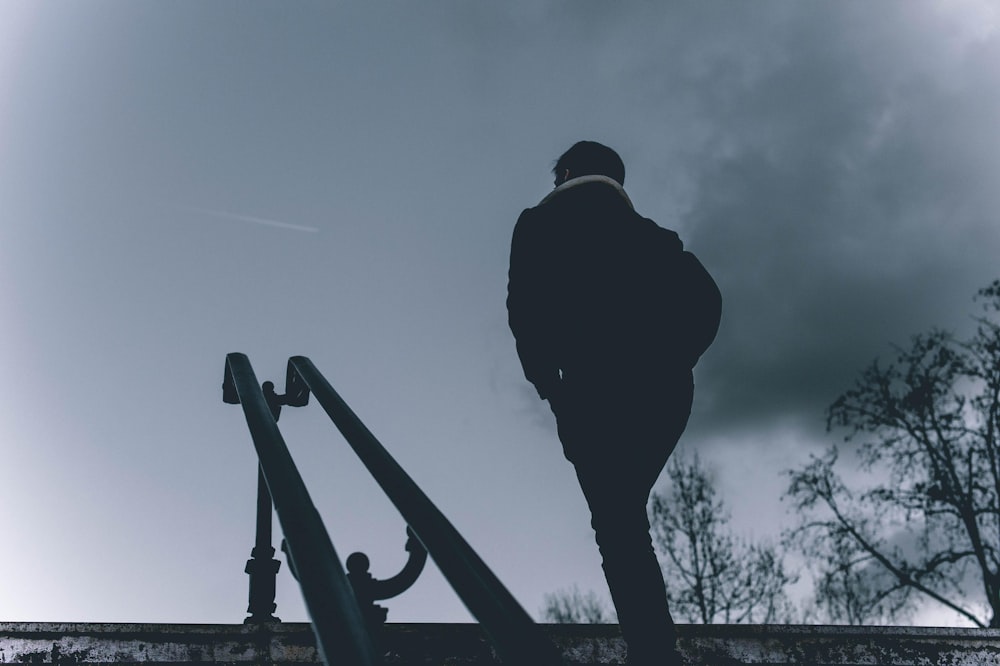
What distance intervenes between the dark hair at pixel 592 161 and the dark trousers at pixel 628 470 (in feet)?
2.71

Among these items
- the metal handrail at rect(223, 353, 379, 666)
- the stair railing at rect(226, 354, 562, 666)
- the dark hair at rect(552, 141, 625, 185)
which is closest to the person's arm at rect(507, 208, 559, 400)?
the dark hair at rect(552, 141, 625, 185)

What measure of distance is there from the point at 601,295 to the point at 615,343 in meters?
0.16

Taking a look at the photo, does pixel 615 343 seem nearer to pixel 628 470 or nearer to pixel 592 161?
pixel 628 470

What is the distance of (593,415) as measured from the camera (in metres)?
2.06

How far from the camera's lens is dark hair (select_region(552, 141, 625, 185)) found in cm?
256

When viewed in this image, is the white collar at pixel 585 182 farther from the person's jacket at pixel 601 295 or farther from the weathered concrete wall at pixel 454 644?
the weathered concrete wall at pixel 454 644

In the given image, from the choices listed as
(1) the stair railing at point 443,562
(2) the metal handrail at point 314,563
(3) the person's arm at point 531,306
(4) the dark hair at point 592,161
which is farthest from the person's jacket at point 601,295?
(2) the metal handrail at point 314,563

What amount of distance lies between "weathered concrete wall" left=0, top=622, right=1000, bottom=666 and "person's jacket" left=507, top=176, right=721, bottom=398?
87cm

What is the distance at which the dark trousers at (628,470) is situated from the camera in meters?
1.85

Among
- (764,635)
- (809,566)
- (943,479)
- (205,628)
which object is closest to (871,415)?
(943,479)

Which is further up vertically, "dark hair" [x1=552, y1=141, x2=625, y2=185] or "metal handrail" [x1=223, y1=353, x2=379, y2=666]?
"dark hair" [x1=552, y1=141, x2=625, y2=185]

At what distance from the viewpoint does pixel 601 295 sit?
2.15m

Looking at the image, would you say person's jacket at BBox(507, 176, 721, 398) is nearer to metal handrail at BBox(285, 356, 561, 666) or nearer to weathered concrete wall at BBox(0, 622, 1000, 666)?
metal handrail at BBox(285, 356, 561, 666)

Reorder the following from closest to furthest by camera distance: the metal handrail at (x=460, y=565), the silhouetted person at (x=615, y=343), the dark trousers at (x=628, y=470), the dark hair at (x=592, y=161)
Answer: the metal handrail at (x=460, y=565) < the dark trousers at (x=628, y=470) < the silhouetted person at (x=615, y=343) < the dark hair at (x=592, y=161)
